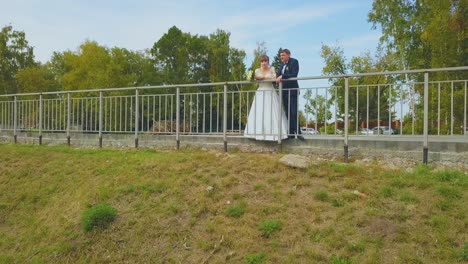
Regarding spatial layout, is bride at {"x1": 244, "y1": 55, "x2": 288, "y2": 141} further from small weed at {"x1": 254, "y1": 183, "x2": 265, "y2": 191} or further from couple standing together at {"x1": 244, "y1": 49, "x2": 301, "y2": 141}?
small weed at {"x1": 254, "y1": 183, "x2": 265, "y2": 191}

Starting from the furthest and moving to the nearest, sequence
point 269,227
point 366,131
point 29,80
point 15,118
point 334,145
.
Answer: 1. point 29,80
2. point 15,118
3. point 366,131
4. point 334,145
5. point 269,227

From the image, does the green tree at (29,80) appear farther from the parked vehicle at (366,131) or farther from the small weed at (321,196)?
the small weed at (321,196)

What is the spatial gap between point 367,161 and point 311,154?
3.58 feet

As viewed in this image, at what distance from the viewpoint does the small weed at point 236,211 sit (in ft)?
19.9

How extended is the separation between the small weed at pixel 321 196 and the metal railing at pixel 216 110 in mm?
Result: 1899

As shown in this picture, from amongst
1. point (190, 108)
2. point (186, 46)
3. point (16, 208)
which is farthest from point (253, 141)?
point (186, 46)

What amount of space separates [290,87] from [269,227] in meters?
3.92

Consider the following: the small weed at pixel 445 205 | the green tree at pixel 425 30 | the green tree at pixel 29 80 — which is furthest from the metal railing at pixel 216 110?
the green tree at pixel 29 80

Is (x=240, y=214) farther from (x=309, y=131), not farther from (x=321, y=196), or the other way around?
(x=309, y=131)

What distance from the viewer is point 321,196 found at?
6090 mm

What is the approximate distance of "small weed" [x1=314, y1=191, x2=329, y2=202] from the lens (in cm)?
606

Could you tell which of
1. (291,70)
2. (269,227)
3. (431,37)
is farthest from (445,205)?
(431,37)

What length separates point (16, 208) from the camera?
8.29 metres

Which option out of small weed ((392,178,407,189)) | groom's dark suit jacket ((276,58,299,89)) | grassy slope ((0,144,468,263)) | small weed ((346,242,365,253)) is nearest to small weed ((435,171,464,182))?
grassy slope ((0,144,468,263))
